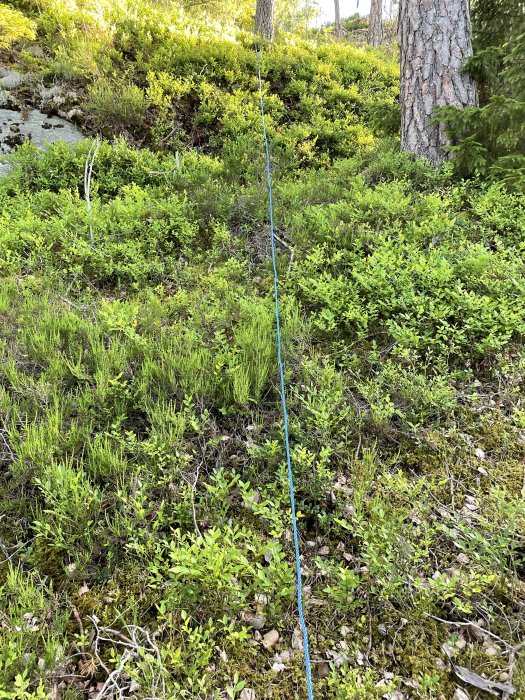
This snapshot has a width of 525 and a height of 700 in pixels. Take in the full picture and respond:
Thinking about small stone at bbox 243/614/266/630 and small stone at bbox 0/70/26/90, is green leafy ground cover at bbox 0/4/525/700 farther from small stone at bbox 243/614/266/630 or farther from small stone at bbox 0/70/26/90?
small stone at bbox 0/70/26/90

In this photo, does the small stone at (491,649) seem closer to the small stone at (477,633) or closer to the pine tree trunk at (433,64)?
the small stone at (477,633)

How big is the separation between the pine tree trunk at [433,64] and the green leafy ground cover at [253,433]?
0.58 metres

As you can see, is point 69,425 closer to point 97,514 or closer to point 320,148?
point 97,514

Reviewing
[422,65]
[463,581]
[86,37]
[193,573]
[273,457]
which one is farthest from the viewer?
[86,37]

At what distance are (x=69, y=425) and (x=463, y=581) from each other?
2591 mm

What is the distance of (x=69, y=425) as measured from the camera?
287 centimetres

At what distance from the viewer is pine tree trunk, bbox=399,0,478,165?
5492 mm

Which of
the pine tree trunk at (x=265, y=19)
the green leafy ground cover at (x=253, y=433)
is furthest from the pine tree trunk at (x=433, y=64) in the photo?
the pine tree trunk at (x=265, y=19)

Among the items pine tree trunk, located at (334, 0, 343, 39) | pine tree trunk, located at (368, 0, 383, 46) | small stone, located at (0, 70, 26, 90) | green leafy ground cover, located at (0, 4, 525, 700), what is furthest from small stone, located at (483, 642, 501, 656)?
pine tree trunk, located at (334, 0, 343, 39)

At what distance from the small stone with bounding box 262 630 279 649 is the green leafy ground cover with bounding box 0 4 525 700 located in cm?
2

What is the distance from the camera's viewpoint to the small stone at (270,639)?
206cm

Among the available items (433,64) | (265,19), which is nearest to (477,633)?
(433,64)

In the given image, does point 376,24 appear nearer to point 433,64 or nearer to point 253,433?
point 433,64

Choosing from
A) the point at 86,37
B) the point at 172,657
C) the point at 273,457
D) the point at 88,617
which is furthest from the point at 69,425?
the point at 86,37
